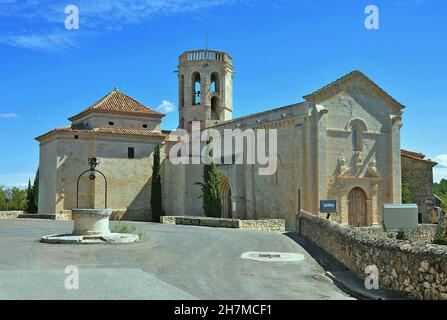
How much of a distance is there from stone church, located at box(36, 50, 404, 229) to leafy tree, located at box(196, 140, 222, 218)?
1768mm

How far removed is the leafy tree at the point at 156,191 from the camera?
4006cm

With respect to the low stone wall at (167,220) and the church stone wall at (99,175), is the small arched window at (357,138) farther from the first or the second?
the church stone wall at (99,175)

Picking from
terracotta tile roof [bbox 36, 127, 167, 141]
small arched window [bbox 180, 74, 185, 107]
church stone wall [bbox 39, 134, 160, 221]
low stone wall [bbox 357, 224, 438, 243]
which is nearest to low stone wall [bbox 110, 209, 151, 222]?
church stone wall [bbox 39, 134, 160, 221]

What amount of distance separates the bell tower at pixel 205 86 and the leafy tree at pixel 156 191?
922cm

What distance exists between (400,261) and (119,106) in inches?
1402

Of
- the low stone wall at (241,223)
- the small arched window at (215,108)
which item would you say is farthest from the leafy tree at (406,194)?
the small arched window at (215,108)

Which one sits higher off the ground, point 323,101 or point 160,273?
point 323,101

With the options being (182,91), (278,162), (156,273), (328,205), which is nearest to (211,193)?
(278,162)

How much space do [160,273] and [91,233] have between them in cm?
688

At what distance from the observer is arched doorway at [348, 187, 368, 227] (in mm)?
34688

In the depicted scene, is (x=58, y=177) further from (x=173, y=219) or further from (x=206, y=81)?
(x=206, y=81)
